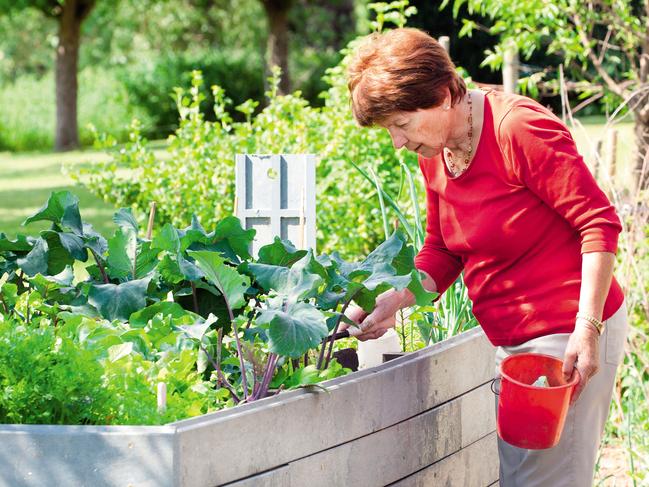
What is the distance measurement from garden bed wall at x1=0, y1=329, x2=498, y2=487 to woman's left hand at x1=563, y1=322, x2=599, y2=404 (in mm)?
351

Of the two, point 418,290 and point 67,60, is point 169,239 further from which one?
point 67,60

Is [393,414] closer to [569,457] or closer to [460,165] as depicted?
[569,457]

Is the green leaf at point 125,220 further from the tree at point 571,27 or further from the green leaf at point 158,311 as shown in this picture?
the tree at point 571,27

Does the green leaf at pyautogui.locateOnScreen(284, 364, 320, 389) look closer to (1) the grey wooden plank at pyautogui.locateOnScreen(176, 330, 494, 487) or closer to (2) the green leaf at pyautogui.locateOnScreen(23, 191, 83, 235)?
(1) the grey wooden plank at pyautogui.locateOnScreen(176, 330, 494, 487)

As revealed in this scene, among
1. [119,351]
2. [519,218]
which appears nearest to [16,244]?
[119,351]

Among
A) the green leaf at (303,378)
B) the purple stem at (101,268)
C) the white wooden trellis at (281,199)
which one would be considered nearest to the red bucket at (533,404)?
the green leaf at (303,378)

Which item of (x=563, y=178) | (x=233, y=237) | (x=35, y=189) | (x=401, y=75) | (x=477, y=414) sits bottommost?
(x=35, y=189)

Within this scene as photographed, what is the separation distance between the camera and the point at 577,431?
2.29m

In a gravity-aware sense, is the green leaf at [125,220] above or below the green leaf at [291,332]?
above

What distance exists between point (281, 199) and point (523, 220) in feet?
4.76

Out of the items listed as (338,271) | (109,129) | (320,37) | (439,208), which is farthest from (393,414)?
(320,37)

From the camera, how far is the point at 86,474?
1742mm

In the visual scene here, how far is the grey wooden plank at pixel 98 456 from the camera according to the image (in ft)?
5.69

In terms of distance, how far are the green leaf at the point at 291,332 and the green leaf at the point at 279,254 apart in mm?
301
